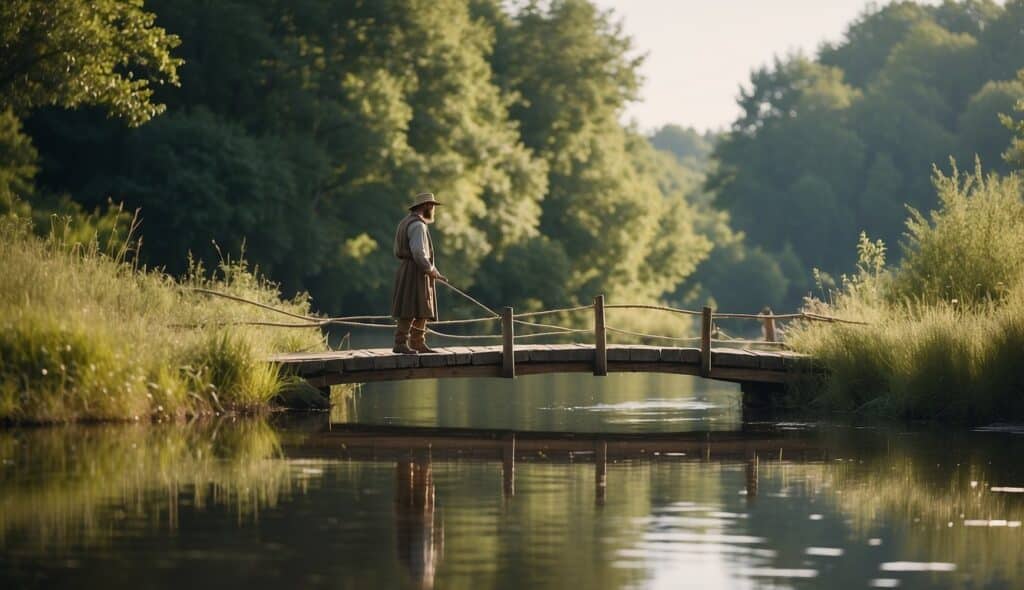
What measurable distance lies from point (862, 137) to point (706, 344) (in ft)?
210

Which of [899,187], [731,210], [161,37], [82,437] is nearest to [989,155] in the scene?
[899,187]

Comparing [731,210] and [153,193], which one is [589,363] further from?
[731,210]

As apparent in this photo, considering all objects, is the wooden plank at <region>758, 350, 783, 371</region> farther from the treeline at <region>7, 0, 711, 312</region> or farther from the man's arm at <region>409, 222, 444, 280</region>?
the treeline at <region>7, 0, 711, 312</region>

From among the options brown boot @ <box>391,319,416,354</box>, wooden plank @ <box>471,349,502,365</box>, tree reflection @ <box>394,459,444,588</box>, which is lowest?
tree reflection @ <box>394,459,444,588</box>

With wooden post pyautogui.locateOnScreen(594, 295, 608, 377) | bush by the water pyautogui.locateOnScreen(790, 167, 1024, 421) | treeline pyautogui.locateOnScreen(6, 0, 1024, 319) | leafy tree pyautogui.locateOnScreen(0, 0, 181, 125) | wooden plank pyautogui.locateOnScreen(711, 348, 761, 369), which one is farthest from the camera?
treeline pyautogui.locateOnScreen(6, 0, 1024, 319)

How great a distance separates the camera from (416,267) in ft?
70.8

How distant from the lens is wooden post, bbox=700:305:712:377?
23491 millimetres

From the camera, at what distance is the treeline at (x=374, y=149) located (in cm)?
4206

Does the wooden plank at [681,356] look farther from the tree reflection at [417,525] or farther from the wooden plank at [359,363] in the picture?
the tree reflection at [417,525]

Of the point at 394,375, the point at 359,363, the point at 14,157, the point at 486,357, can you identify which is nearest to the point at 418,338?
the point at 394,375

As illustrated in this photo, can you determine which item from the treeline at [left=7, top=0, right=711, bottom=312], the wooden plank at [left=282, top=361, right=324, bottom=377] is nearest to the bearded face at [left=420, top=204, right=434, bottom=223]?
the wooden plank at [left=282, top=361, right=324, bottom=377]

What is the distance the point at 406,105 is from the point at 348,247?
401cm

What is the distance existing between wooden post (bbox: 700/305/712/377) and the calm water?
329 cm

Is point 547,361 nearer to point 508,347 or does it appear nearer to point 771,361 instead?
point 508,347
